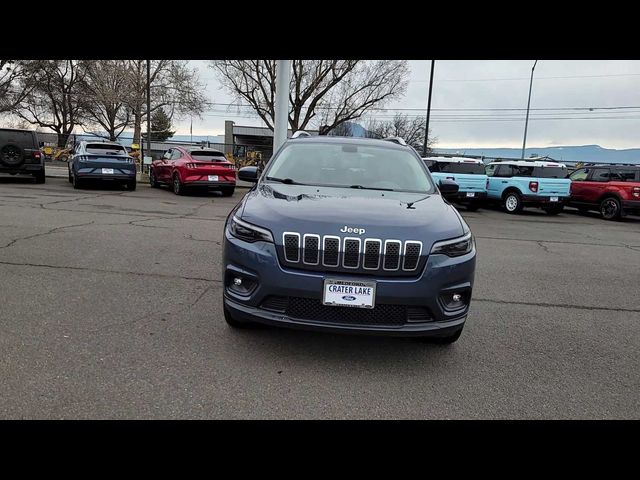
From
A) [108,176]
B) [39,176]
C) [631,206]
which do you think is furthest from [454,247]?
[39,176]

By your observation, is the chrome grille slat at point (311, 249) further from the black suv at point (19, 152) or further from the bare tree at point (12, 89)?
the bare tree at point (12, 89)

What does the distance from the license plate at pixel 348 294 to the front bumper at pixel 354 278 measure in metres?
0.04

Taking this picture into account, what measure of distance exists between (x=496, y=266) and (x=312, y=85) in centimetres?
2993

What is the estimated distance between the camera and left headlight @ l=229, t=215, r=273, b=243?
335 centimetres

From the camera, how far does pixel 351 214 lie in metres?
3.46

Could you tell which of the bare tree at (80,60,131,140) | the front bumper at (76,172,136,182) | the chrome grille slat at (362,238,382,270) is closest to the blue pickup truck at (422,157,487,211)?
the front bumper at (76,172,136,182)

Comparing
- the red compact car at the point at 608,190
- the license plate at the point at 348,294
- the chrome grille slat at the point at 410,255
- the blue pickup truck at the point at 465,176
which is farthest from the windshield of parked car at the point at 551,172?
the license plate at the point at 348,294

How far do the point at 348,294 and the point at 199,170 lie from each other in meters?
13.2

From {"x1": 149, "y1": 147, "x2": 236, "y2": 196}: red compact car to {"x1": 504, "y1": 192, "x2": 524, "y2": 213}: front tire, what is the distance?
9.77 meters

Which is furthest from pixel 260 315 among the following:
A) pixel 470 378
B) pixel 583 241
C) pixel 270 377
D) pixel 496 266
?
pixel 583 241

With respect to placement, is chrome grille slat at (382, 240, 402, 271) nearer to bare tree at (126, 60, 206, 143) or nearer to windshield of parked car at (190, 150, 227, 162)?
windshield of parked car at (190, 150, 227, 162)

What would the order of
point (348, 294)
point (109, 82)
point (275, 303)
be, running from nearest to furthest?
1. point (348, 294)
2. point (275, 303)
3. point (109, 82)

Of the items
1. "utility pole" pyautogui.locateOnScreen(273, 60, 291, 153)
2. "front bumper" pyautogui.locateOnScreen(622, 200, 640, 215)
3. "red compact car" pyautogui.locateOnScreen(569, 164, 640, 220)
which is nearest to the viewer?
"front bumper" pyautogui.locateOnScreen(622, 200, 640, 215)

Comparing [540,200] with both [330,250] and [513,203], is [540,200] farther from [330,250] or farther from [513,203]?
[330,250]
